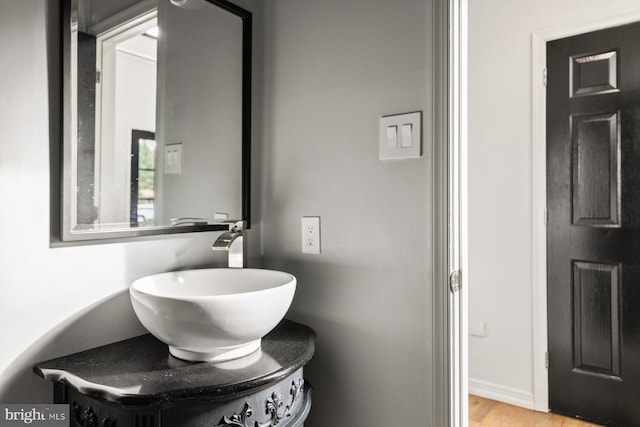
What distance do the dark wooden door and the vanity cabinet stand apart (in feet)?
5.56

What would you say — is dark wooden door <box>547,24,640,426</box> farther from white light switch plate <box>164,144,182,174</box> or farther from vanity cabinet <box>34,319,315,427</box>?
white light switch plate <box>164,144,182,174</box>

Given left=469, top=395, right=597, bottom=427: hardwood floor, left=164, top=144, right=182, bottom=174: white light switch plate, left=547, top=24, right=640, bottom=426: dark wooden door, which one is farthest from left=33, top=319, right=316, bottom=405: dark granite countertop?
left=547, top=24, right=640, bottom=426: dark wooden door

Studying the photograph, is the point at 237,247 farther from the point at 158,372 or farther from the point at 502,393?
the point at 502,393

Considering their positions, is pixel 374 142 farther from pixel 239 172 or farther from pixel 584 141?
pixel 584 141

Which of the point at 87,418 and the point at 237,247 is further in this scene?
the point at 237,247

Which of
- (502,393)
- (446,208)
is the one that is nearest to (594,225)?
(502,393)

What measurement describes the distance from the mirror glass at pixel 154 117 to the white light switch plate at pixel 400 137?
0.49 meters

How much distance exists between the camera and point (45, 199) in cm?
95

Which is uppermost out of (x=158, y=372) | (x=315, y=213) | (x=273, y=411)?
(x=315, y=213)

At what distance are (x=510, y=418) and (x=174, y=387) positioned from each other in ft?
6.48

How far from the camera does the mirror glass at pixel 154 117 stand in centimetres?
101

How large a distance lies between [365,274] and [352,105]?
503mm

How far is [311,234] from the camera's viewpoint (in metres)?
1.31

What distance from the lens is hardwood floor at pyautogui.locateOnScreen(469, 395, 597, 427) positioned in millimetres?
2074
